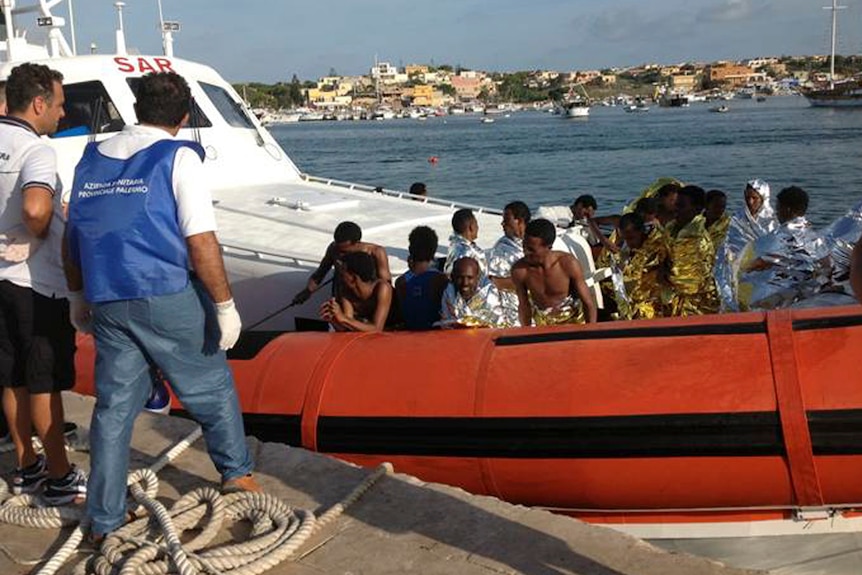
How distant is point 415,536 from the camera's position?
317 centimetres

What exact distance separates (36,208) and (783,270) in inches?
157

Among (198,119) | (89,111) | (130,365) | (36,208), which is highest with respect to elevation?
(89,111)

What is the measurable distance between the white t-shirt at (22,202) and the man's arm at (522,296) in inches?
108

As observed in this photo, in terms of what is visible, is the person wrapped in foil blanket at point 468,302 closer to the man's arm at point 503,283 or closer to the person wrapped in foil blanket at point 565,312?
the person wrapped in foil blanket at point 565,312

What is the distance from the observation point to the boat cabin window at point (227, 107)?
9117 mm

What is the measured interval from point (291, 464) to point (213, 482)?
0.33 m

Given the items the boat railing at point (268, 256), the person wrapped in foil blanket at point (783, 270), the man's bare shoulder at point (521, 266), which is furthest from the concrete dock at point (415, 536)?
the boat railing at point (268, 256)

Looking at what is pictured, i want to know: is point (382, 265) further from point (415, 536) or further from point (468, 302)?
point (415, 536)

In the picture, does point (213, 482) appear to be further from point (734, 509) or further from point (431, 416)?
point (734, 509)

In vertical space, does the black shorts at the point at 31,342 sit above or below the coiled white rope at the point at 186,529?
above

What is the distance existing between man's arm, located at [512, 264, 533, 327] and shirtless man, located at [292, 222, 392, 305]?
30.8 inches

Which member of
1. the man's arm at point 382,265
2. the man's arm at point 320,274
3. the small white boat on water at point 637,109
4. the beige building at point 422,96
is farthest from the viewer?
Answer: the beige building at point 422,96

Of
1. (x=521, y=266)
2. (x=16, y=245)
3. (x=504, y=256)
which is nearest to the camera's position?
(x=16, y=245)

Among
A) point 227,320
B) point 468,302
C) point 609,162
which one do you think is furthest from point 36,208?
point 609,162
